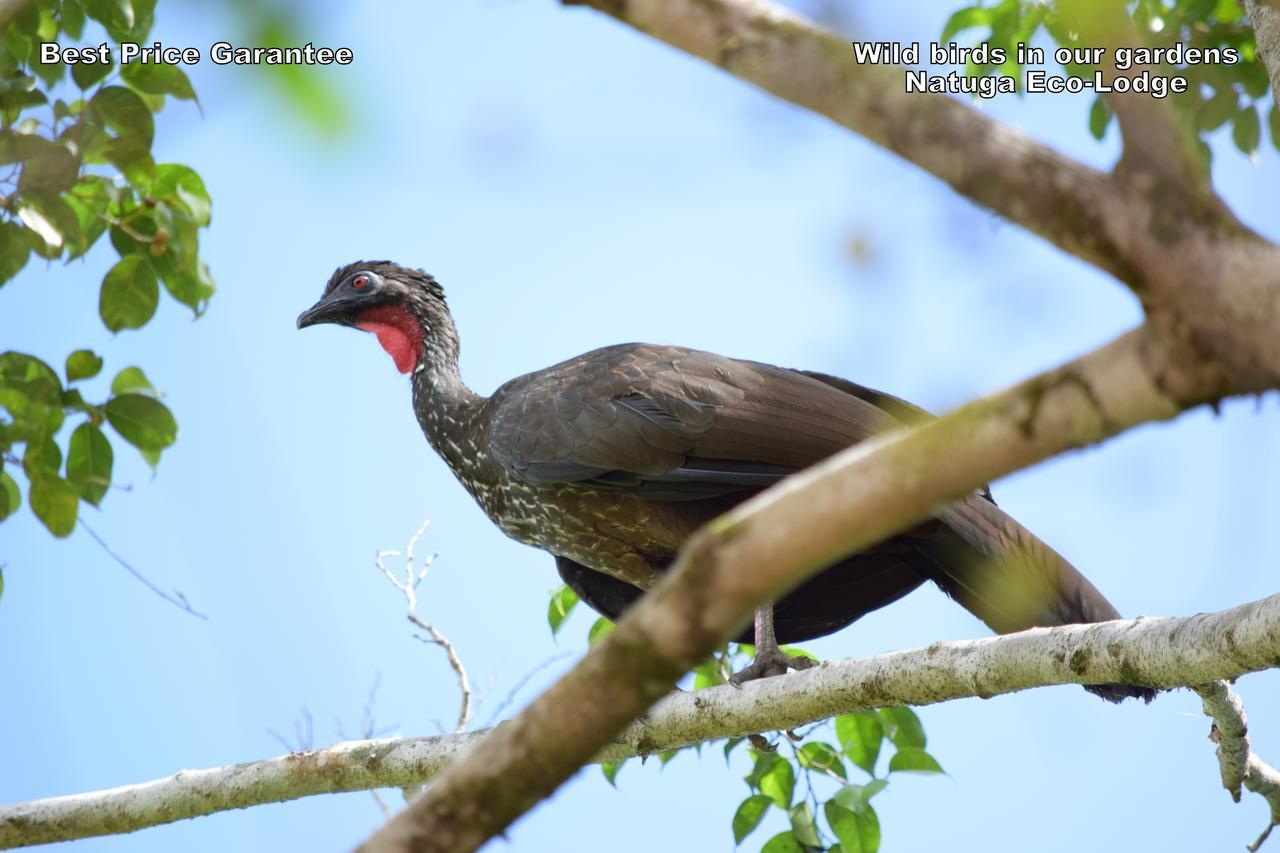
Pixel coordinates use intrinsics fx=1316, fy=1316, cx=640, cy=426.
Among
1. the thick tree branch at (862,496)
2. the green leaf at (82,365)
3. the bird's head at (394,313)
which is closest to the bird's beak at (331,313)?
the bird's head at (394,313)

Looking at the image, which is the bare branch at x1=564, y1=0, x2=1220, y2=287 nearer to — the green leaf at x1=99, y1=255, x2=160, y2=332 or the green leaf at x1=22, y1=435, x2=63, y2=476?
the green leaf at x1=99, y1=255, x2=160, y2=332

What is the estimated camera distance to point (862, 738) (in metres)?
3.70

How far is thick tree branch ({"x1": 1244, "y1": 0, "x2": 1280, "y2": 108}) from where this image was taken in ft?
10.2

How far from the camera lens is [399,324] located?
5340mm

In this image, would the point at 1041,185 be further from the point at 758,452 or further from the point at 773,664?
the point at 773,664

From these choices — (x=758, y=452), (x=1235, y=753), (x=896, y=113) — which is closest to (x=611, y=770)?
(x=758, y=452)

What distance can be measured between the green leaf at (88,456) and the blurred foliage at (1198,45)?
2.93 metres

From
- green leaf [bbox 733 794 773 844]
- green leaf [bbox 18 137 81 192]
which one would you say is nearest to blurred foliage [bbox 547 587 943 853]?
green leaf [bbox 733 794 773 844]

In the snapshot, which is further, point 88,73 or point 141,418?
point 141,418

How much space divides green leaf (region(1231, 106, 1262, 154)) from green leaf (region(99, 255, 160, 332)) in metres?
3.54

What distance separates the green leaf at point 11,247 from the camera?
3590 mm

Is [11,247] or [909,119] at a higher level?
[11,247]

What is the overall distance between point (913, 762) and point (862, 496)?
8.19 ft

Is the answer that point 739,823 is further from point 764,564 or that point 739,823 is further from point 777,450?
point 764,564
